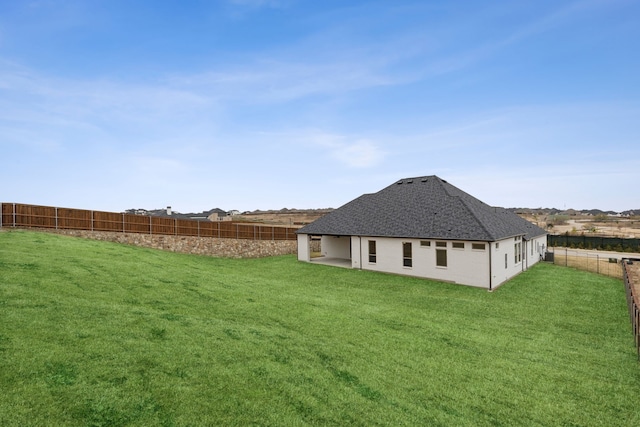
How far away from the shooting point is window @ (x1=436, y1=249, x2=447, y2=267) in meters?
20.3

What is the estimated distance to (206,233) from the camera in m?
31.5

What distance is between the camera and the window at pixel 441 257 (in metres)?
20.3

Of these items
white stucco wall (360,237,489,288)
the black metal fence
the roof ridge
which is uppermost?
the roof ridge

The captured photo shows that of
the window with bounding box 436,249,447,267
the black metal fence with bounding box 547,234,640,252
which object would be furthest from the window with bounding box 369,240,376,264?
the black metal fence with bounding box 547,234,640,252

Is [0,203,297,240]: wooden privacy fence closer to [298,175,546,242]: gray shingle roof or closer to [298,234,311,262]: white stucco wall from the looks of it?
[298,234,311,262]: white stucco wall

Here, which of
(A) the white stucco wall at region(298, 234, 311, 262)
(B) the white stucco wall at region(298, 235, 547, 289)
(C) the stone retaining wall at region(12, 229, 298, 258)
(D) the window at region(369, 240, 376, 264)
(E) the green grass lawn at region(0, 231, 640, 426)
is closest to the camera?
(E) the green grass lawn at region(0, 231, 640, 426)

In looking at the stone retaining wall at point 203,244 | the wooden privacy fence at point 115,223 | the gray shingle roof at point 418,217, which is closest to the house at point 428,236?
the gray shingle roof at point 418,217

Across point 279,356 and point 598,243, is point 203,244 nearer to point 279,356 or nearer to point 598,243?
point 279,356

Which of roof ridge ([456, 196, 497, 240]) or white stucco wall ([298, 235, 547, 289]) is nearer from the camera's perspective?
roof ridge ([456, 196, 497, 240])

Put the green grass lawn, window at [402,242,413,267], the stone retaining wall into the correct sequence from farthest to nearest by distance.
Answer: the stone retaining wall, window at [402,242,413,267], the green grass lawn

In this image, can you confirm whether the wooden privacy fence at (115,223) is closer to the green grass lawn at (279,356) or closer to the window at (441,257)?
the green grass lawn at (279,356)

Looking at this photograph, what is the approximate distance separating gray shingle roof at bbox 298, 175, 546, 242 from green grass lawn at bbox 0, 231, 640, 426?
5785 mm

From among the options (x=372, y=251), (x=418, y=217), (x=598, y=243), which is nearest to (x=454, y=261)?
(x=418, y=217)

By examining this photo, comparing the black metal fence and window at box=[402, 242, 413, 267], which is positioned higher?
window at box=[402, 242, 413, 267]
